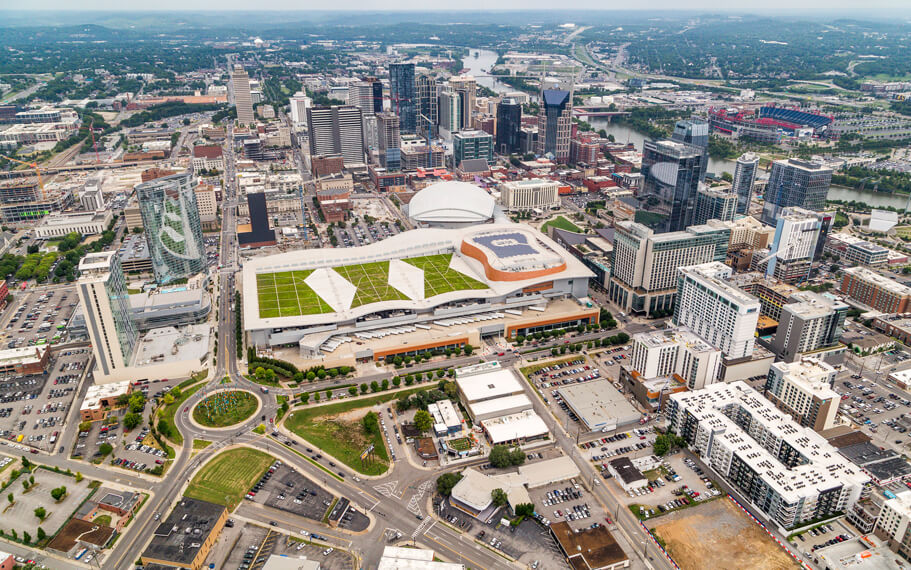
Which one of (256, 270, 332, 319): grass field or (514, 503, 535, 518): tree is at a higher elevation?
(256, 270, 332, 319): grass field

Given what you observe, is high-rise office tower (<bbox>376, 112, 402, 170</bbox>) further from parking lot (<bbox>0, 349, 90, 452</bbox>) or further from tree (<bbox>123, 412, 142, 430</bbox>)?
tree (<bbox>123, 412, 142, 430</bbox>)

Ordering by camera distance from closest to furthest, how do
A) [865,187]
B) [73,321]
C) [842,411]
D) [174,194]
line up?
1. [842,411]
2. [73,321]
3. [174,194]
4. [865,187]

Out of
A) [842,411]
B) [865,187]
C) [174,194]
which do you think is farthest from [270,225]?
[865,187]

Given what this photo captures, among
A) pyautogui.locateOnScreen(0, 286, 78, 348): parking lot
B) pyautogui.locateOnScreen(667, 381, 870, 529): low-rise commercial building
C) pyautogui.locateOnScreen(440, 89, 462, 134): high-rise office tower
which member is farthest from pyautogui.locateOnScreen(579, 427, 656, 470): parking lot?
pyautogui.locateOnScreen(440, 89, 462, 134): high-rise office tower

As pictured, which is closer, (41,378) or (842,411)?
(842,411)

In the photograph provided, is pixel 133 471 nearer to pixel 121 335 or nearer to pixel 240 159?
pixel 121 335

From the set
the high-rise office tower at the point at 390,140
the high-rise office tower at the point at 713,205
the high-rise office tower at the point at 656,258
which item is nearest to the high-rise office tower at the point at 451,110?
Answer: the high-rise office tower at the point at 390,140

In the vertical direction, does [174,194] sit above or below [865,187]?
above
